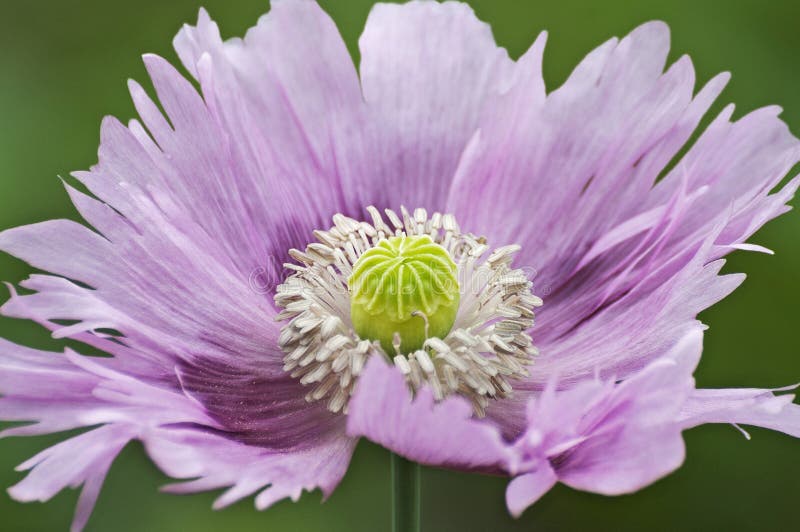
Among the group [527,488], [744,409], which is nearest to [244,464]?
[527,488]

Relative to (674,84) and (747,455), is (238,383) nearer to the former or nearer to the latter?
(674,84)

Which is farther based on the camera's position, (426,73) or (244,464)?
(426,73)

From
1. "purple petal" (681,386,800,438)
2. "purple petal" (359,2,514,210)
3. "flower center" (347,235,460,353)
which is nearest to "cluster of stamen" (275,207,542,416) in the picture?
"flower center" (347,235,460,353)

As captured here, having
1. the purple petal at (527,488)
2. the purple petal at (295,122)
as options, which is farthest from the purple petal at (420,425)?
the purple petal at (295,122)

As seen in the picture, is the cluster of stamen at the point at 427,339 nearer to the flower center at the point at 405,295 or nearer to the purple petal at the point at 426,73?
the flower center at the point at 405,295

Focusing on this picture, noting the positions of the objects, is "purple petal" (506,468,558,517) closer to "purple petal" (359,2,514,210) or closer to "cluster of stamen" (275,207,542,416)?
"cluster of stamen" (275,207,542,416)

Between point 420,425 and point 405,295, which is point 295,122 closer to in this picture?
point 405,295
